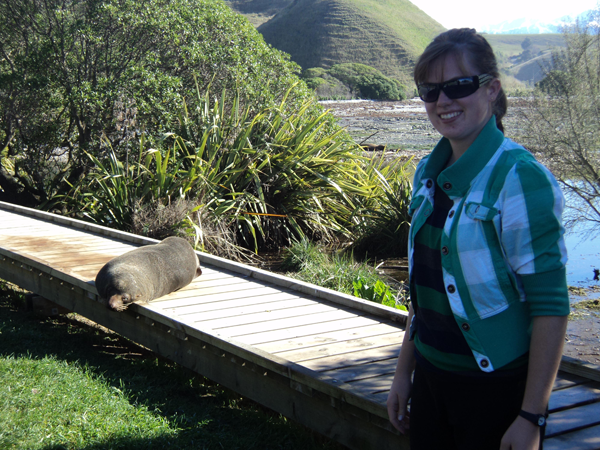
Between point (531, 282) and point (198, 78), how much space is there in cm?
1170

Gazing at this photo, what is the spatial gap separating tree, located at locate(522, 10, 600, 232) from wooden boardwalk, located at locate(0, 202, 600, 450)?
15.4 m

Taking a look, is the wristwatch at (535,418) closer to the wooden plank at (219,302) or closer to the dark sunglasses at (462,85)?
the dark sunglasses at (462,85)

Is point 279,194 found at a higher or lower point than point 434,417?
lower

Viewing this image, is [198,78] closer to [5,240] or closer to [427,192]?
[5,240]

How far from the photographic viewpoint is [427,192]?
6.74 ft

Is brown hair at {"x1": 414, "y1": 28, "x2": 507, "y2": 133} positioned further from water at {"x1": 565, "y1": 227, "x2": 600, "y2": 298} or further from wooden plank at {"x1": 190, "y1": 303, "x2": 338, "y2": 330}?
water at {"x1": 565, "y1": 227, "x2": 600, "y2": 298}

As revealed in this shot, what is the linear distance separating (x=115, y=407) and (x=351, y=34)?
97936 mm

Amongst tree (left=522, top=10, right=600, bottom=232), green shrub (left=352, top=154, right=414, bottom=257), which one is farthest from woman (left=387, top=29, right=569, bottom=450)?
tree (left=522, top=10, right=600, bottom=232)

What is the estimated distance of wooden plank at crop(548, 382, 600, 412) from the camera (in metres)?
3.25

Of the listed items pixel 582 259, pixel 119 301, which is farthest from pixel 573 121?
pixel 119 301

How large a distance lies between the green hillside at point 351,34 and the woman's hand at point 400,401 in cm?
7561

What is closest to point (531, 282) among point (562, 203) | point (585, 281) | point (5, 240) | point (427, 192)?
point (562, 203)

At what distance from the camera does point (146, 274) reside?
17.0ft

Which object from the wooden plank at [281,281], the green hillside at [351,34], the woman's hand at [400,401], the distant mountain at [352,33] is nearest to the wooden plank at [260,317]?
the wooden plank at [281,281]
